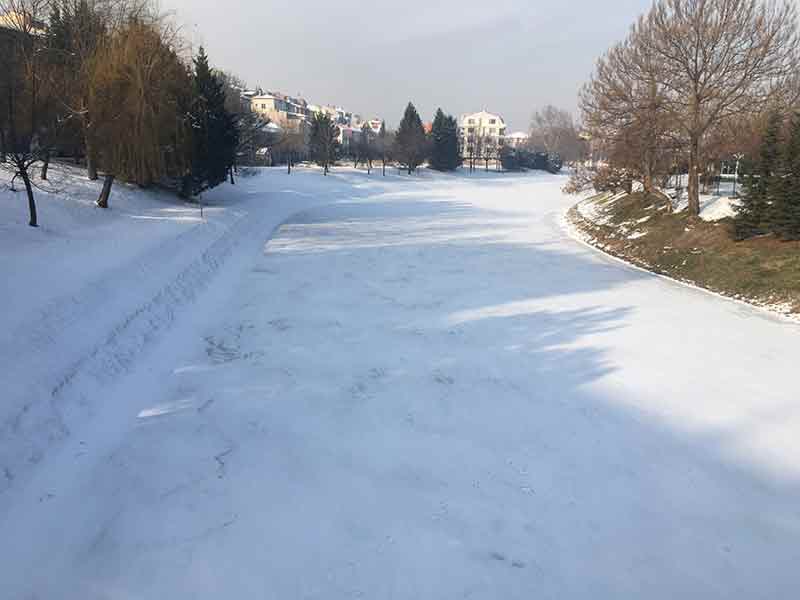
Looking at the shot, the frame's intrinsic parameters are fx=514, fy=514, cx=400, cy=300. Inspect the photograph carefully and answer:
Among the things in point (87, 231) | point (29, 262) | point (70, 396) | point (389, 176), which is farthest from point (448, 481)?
point (389, 176)

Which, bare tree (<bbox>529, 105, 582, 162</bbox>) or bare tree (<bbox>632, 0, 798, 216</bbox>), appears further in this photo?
bare tree (<bbox>529, 105, 582, 162</bbox>)

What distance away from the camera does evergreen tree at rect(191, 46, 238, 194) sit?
2496 cm

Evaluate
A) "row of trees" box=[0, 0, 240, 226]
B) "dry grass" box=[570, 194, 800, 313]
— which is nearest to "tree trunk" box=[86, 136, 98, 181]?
"row of trees" box=[0, 0, 240, 226]

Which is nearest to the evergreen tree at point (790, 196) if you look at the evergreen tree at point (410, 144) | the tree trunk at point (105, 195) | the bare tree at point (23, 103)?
the bare tree at point (23, 103)

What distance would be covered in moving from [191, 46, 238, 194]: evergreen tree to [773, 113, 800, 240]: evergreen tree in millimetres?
23188

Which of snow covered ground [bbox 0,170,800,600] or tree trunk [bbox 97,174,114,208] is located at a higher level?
tree trunk [bbox 97,174,114,208]

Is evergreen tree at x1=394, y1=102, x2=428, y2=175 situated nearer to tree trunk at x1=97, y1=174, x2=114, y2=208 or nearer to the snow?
the snow

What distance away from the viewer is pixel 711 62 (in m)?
19.1

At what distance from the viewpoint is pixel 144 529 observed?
4629 millimetres

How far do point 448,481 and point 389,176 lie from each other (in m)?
60.1

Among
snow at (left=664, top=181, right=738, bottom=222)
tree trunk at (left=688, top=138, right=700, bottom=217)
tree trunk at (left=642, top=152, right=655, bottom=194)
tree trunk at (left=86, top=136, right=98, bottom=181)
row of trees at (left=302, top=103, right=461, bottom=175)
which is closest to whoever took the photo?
snow at (left=664, top=181, right=738, bottom=222)

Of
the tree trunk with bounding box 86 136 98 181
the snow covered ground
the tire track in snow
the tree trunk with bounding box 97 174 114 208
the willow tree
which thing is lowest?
the snow covered ground

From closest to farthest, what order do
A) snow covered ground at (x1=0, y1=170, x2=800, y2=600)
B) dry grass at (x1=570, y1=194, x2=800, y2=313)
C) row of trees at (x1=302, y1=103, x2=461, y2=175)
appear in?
1. snow covered ground at (x1=0, y1=170, x2=800, y2=600)
2. dry grass at (x1=570, y1=194, x2=800, y2=313)
3. row of trees at (x1=302, y1=103, x2=461, y2=175)

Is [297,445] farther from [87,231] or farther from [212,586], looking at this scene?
[87,231]
